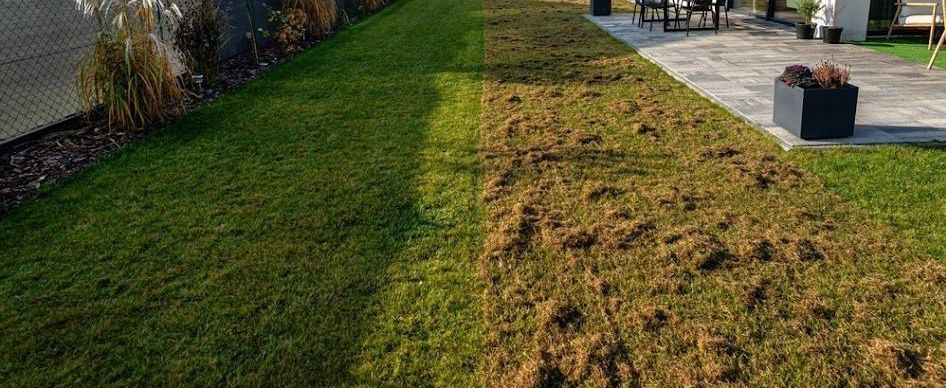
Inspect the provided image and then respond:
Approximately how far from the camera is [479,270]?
3.31 meters

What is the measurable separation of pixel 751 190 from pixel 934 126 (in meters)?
2.26

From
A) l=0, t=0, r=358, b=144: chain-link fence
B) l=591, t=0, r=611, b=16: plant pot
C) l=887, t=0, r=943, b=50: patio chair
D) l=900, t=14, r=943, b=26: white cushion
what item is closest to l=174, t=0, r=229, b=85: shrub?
l=0, t=0, r=358, b=144: chain-link fence

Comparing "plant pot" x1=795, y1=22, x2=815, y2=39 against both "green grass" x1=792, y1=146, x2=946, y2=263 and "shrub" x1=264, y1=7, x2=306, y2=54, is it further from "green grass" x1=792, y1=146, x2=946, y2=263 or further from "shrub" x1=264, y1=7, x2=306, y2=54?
"shrub" x1=264, y1=7, x2=306, y2=54

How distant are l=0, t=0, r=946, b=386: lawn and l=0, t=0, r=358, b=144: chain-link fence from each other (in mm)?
977

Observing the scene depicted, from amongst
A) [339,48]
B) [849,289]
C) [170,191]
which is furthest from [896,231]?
[339,48]

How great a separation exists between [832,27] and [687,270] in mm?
8238

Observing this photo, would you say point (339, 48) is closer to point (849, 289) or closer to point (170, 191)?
point (170, 191)

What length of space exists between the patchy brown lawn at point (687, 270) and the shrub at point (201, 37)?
385cm

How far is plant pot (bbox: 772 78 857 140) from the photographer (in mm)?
4949

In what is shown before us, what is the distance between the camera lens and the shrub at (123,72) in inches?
220

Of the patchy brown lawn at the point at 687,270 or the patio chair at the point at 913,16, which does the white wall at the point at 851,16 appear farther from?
the patchy brown lawn at the point at 687,270

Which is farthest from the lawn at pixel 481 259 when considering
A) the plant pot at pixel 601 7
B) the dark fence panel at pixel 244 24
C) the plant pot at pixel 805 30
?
the plant pot at pixel 601 7

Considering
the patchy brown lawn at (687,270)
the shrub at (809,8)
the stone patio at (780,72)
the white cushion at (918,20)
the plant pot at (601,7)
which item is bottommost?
the patchy brown lawn at (687,270)

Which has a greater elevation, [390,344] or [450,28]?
[450,28]
